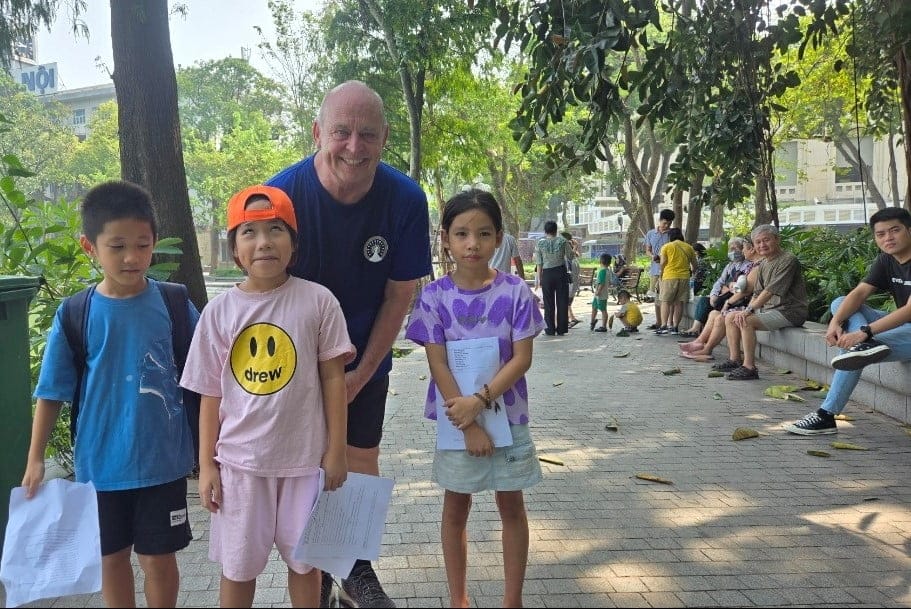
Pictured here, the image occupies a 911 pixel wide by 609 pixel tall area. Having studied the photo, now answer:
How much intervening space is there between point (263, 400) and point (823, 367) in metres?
6.90

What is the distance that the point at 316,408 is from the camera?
8.05ft

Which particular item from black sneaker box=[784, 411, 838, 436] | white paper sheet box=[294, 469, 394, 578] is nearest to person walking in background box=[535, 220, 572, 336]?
black sneaker box=[784, 411, 838, 436]

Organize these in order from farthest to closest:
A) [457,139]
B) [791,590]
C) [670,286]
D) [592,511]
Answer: [457,139]
[670,286]
[592,511]
[791,590]

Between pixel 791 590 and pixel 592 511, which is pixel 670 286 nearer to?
pixel 592 511

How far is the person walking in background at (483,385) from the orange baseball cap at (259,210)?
2.19ft

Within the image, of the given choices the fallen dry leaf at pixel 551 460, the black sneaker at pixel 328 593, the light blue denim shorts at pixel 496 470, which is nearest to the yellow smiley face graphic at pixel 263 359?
the light blue denim shorts at pixel 496 470

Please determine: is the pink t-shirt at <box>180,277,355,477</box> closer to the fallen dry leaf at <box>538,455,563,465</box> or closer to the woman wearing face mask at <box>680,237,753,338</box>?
the fallen dry leaf at <box>538,455,563,465</box>

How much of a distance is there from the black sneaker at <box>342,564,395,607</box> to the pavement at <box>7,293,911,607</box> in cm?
17

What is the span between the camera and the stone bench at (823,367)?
605cm

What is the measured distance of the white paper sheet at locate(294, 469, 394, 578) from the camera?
245 centimetres

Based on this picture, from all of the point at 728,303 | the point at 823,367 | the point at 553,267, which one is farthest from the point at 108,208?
the point at 553,267

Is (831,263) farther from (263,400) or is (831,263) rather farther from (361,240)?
(263,400)

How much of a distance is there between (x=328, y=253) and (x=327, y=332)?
570 millimetres

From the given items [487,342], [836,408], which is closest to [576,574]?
[487,342]
